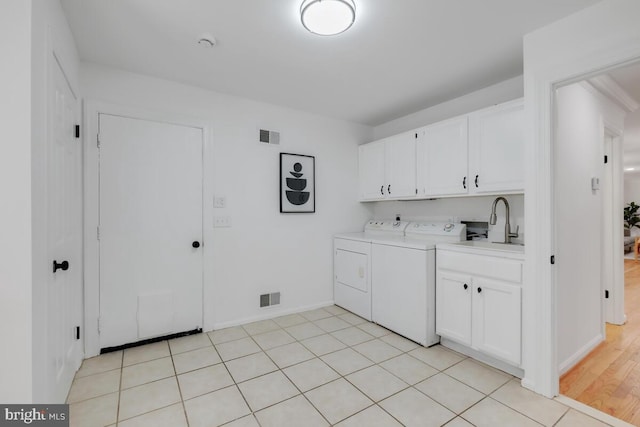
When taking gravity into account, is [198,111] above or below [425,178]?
above

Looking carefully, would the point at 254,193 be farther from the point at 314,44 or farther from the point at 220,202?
the point at 314,44

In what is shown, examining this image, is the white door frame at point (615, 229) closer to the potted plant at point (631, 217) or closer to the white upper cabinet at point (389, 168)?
the white upper cabinet at point (389, 168)

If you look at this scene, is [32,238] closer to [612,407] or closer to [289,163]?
[289,163]

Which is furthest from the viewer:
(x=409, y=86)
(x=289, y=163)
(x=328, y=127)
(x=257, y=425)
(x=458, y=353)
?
(x=328, y=127)

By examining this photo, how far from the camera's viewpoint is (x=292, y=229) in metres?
3.51

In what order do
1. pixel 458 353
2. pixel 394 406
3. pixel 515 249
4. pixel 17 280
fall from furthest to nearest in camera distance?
pixel 458 353 < pixel 515 249 < pixel 394 406 < pixel 17 280

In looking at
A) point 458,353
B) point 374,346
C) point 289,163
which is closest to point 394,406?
point 374,346

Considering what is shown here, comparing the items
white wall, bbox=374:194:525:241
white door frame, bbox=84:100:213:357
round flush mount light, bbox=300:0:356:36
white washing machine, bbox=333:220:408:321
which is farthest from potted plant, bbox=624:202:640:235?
white door frame, bbox=84:100:213:357

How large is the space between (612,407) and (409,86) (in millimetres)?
2865

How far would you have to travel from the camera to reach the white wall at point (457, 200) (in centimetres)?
267

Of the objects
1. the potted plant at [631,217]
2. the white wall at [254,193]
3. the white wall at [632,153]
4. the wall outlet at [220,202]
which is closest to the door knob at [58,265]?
the white wall at [254,193]

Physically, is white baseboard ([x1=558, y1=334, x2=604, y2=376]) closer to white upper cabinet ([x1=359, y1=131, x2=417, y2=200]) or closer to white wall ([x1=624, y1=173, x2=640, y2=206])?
white upper cabinet ([x1=359, y1=131, x2=417, y2=200])

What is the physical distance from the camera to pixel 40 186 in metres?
1.36

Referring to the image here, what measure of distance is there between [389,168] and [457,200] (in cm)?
86
